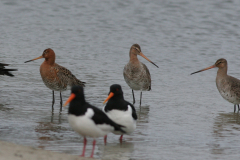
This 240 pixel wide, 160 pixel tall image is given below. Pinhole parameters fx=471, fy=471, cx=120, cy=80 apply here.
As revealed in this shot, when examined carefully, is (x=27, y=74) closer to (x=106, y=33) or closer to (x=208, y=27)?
(x=106, y=33)

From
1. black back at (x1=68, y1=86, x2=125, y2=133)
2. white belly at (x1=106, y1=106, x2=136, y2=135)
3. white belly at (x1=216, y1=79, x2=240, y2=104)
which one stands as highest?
black back at (x1=68, y1=86, x2=125, y2=133)

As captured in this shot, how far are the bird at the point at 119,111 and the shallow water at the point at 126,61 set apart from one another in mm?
379

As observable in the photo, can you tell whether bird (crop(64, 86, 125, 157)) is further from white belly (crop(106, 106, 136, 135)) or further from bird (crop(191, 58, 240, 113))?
bird (crop(191, 58, 240, 113))

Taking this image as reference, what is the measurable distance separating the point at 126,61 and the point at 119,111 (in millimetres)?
7913

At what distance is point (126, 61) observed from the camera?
15.6m

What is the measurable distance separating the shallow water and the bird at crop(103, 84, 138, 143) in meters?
0.38

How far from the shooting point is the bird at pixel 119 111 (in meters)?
7.71

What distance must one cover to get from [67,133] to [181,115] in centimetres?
297

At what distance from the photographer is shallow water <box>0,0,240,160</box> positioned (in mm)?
8047

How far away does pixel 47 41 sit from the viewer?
58.2 feet

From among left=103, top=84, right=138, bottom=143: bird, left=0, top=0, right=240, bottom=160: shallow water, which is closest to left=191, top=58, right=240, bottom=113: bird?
left=0, top=0, right=240, bottom=160: shallow water

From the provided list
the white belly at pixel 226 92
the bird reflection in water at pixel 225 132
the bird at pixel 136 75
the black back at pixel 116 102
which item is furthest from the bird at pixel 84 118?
the bird at pixel 136 75

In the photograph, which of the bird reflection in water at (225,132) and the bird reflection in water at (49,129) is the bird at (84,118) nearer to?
the bird reflection in water at (49,129)

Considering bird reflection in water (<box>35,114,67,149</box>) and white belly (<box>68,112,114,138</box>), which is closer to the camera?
white belly (<box>68,112,114,138</box>)
